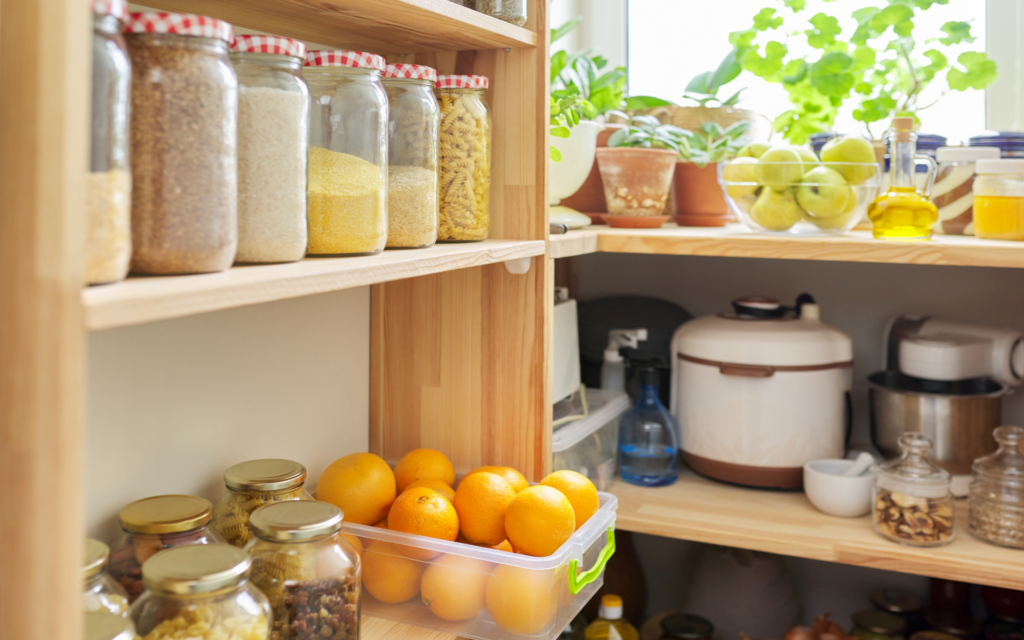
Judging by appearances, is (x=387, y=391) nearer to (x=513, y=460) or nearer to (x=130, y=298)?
(x=513, y=460)

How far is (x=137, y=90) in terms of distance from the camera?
1.90ft

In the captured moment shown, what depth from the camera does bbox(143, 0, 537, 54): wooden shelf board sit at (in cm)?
83

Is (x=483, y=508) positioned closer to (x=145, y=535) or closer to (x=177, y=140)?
(x=145, y=535)

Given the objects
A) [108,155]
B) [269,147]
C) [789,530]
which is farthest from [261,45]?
[789,530]

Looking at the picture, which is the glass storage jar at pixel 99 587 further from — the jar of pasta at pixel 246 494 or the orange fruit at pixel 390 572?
the orange fruit at pixel 390 572

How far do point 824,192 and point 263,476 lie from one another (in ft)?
3.08

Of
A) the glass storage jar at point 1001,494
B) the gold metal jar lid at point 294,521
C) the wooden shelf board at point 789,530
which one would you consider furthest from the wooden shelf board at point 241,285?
the glass storage jar at point 1001,494

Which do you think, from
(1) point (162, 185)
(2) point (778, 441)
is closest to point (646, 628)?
(2) point (778, 441)

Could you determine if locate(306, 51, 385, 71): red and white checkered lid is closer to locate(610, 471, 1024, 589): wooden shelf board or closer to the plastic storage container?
the plastic storage container

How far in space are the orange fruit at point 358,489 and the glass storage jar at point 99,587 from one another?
34cm

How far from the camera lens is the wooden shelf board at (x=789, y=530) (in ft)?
3.94

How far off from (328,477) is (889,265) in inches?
48.4

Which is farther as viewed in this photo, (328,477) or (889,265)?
(889,265)

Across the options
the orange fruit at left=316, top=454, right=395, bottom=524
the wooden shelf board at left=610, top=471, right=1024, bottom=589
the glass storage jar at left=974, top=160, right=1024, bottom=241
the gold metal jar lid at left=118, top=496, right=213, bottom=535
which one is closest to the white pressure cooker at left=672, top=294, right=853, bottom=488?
the wooden shelf board at left=610, top=471, right=1024, bottom=589
